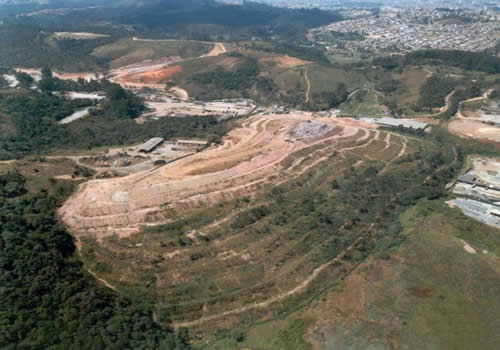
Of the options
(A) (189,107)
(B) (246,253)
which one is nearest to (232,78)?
(A) (189,107)

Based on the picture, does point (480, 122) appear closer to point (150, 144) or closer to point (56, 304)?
point (150, 144)

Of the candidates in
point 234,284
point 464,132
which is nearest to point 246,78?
point 464,132

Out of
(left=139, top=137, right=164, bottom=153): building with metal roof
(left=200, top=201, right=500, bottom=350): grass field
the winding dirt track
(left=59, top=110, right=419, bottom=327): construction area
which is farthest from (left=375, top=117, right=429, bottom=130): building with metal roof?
(left=139, top=137, right=164, bottom=153): building with metal roof

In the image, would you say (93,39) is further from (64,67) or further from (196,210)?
(196,210)

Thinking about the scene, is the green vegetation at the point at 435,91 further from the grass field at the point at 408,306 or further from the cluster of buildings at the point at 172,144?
the cluster of buildings at the point at 172,144

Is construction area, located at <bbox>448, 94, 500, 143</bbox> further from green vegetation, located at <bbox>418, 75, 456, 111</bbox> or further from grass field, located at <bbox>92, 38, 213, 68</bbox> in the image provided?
grass field, located at <bbox>92, 38, 213, 68</bbox>
